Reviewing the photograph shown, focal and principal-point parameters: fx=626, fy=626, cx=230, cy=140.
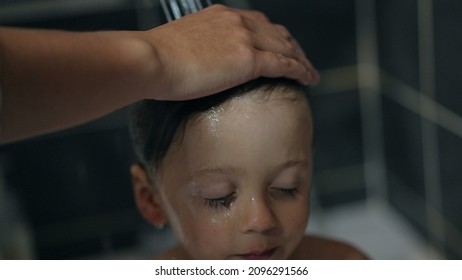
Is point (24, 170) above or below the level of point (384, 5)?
below

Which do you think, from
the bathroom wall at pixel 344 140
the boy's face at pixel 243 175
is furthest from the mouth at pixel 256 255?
the bathroom wall at pixel 344 140

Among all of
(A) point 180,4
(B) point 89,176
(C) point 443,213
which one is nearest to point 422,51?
(C) point 443,213

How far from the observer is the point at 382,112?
1.00 m

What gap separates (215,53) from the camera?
486 millimetres

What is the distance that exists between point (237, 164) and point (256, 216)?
48 mm

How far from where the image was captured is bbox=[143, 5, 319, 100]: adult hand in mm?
469

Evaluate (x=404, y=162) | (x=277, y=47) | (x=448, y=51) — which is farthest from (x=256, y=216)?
(x=404, y=162)

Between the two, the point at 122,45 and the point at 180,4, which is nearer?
the point at 122,45

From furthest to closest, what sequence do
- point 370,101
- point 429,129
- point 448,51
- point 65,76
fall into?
point 370,101 < point 429,129 < point 448,51 < point 65,76

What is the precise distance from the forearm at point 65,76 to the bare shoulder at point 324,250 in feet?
0.94

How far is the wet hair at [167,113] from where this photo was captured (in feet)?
1.75

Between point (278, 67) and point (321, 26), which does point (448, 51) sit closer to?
point (321, 26)
